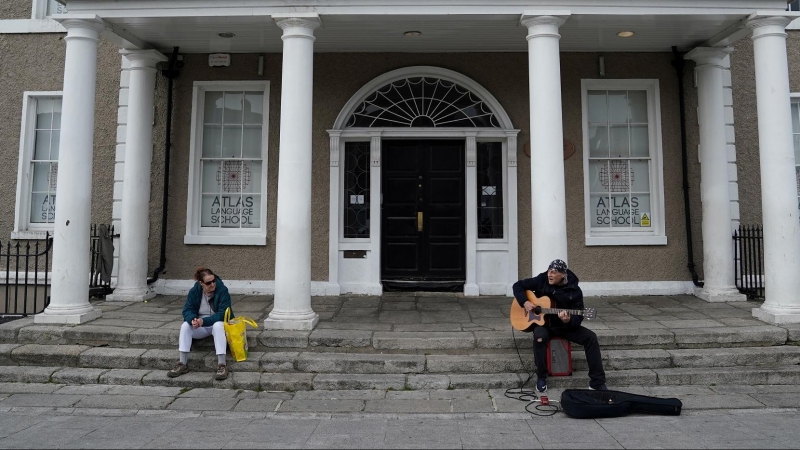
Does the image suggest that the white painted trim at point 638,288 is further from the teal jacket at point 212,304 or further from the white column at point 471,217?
the teal jacket at point 212,304

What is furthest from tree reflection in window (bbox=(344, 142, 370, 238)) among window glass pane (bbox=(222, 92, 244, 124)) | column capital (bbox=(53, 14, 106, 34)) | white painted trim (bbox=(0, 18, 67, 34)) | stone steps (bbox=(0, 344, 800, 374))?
white painted trim (bbox=(0, 18, 67, 34))

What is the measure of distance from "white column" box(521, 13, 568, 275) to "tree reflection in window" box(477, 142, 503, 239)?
2270 millimetres

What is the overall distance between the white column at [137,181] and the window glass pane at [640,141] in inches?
300

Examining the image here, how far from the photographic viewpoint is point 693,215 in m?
8.34

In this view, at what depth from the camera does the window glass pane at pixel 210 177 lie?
8.72 m

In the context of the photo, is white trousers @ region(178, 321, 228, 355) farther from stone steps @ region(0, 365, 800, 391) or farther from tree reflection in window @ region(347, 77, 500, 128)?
tree reflection in window @ region(347, 77, 500, 128)

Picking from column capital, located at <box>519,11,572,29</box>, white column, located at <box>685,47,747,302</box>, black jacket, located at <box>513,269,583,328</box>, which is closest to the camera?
black jacket, located at <box>513,269,583,328</box>

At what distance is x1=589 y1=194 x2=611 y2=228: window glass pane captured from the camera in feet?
28.0

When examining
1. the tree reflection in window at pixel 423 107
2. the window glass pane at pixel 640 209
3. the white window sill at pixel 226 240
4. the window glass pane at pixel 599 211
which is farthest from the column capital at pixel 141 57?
the window glass pane at pixel 640 209

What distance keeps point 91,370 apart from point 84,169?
251 cm

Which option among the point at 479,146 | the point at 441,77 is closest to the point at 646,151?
the point at 479,146

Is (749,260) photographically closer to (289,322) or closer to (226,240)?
(289,322)

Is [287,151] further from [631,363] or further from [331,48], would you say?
[631,363]

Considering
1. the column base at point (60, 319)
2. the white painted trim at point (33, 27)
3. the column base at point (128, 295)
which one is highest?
the white painted trim at point (33, 27)
